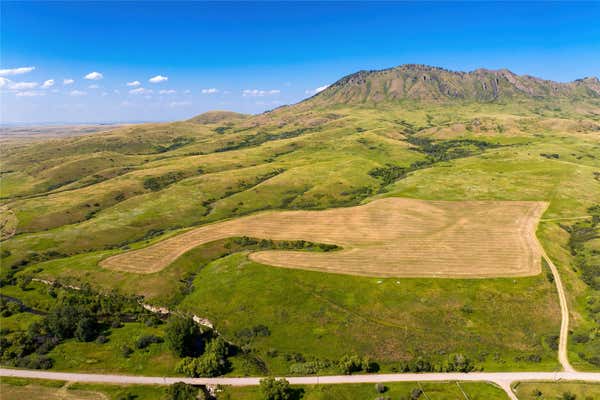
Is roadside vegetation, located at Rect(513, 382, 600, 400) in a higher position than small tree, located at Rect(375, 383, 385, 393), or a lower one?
higher

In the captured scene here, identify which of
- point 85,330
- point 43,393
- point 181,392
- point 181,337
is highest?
point 181,337

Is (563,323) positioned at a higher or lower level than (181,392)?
higher

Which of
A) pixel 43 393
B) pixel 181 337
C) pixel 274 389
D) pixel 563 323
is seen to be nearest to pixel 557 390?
pixel 563 323

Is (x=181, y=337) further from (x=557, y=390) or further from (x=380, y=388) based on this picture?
(x=557, y=390)

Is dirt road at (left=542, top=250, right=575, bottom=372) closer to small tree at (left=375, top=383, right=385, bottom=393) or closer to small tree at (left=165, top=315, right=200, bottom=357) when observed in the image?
small tree at (left=375, top=383, right=385, bottom=393)

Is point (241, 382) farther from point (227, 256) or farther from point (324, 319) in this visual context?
point (227, 256)

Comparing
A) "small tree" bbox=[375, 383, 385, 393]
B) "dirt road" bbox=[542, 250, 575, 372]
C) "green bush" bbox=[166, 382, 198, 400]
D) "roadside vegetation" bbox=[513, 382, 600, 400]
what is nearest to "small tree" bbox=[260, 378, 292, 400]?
"green bush" bbox=[166, 382, 198, 400]

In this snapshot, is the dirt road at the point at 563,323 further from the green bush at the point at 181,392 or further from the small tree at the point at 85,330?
the small tree at the point at 85,330

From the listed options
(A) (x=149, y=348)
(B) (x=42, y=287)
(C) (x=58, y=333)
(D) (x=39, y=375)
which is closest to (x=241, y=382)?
(A) (x=149, y=348)

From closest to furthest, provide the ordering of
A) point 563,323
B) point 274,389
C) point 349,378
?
point 274,389 → point 349,378 → point 563,323
